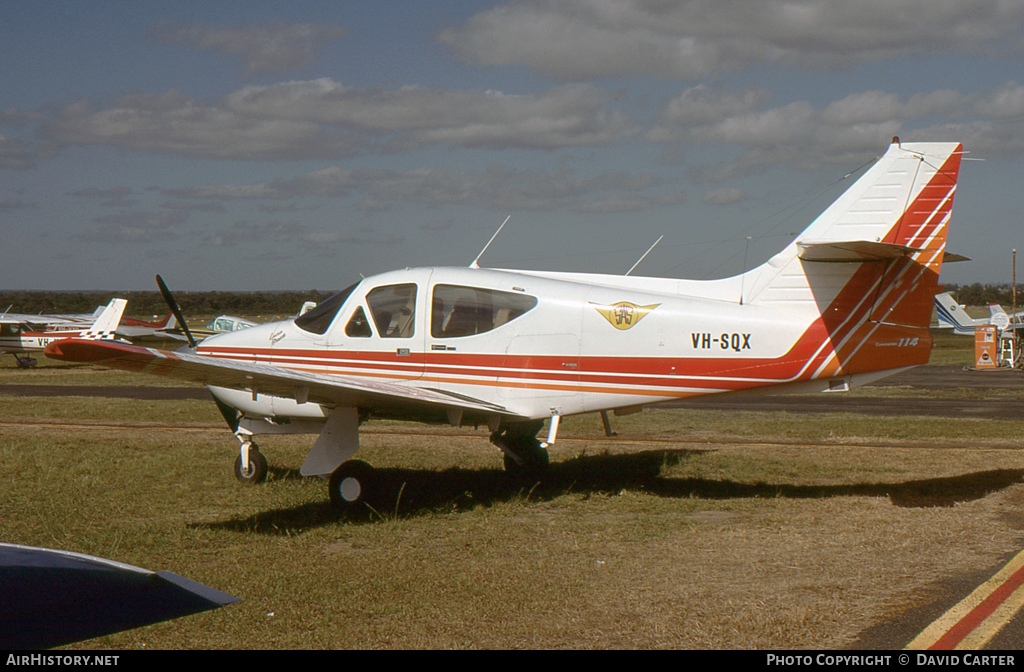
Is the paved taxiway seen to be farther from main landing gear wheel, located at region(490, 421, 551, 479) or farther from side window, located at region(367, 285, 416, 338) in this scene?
side window, located at region(367, 285, 416, 338)

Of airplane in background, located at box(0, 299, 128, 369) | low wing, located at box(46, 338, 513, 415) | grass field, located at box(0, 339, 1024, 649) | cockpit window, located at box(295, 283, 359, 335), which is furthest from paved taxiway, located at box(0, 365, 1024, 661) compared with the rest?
airplane in background, located at box(0, 299, 128, 369)

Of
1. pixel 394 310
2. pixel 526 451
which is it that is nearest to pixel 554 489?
pixel 526 451

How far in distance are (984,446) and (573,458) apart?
6.58m

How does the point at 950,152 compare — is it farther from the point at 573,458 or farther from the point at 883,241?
the point at 573,458

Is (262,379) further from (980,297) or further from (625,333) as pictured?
(980,297)

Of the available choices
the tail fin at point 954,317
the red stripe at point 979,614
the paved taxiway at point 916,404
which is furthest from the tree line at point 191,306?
the red stripe at point 979,614

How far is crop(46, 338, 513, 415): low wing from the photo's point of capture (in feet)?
22.3

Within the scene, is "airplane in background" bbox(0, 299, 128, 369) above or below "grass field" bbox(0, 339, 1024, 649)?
above

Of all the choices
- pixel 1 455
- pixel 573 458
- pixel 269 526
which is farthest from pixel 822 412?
pixel 1 455

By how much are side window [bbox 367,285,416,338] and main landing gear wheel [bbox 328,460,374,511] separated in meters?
1.69

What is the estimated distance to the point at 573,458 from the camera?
41.2 feet

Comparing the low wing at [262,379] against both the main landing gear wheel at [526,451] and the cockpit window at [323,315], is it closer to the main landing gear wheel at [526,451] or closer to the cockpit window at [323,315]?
the cockpit window at [323,315]

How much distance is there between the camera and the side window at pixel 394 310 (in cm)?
957

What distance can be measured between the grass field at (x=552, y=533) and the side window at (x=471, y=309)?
1985 millimetres
